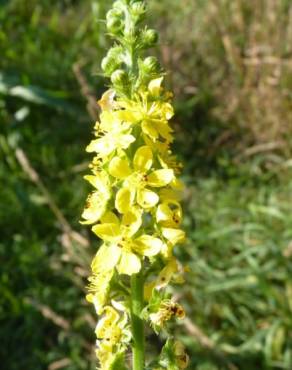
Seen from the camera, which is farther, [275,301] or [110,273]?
[275,301]

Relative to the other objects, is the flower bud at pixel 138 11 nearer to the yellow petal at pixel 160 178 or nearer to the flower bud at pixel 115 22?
the flower bud at pixel 115 22

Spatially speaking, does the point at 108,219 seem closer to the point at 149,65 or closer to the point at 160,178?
the point at 160,178

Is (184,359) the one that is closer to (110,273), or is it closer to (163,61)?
(110,273)

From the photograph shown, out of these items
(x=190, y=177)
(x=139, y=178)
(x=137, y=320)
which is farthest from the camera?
(x=190, y=177)

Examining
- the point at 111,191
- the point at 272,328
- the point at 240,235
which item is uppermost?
the point at 240,235

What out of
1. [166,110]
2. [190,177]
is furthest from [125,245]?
[190,177]

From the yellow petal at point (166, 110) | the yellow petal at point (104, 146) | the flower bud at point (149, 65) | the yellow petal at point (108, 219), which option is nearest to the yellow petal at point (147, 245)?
the yellow petal at point (108, 219)

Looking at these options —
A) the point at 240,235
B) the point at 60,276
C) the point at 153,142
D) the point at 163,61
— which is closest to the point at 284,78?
the point at 163,61
